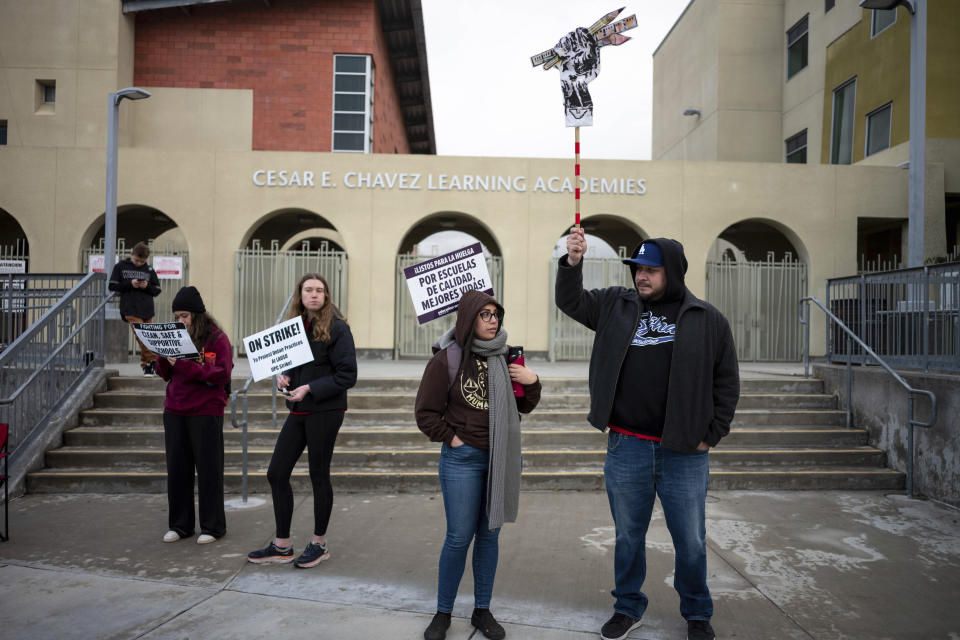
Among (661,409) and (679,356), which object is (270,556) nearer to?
(661,409)

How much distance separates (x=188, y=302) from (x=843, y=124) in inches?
680

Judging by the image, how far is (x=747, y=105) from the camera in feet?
66.2

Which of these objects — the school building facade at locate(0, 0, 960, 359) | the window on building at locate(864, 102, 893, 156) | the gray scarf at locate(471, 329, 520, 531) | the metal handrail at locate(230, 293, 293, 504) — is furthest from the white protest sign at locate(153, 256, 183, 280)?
the window on building at locate(864, 102, 893, 156)

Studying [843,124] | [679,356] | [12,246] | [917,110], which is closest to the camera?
[679,356]

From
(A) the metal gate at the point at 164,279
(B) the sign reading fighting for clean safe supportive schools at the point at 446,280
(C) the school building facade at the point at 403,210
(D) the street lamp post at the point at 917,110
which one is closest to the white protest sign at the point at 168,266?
(A) the metal gate at the point at 164,279

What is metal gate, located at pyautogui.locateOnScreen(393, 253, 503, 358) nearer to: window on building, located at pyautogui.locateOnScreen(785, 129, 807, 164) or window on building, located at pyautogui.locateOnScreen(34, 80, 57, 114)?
window on building, located at pyautogui.locateOnScreen(34, 80, 57, 114)

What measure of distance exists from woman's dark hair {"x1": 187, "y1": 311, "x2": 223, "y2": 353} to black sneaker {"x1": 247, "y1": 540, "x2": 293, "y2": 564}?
60.9 inches

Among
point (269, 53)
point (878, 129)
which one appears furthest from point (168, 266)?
point (878, 129)

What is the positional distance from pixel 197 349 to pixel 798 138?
1915 centimetres

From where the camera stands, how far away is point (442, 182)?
13.4 metres

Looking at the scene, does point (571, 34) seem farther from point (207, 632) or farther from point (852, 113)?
point (852, 113)

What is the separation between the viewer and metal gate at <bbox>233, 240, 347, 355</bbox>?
13.2m

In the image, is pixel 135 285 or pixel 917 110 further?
pixel 917 110

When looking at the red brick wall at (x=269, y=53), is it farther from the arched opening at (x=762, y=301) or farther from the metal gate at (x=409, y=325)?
the arched opening at (x=762, y=301)
